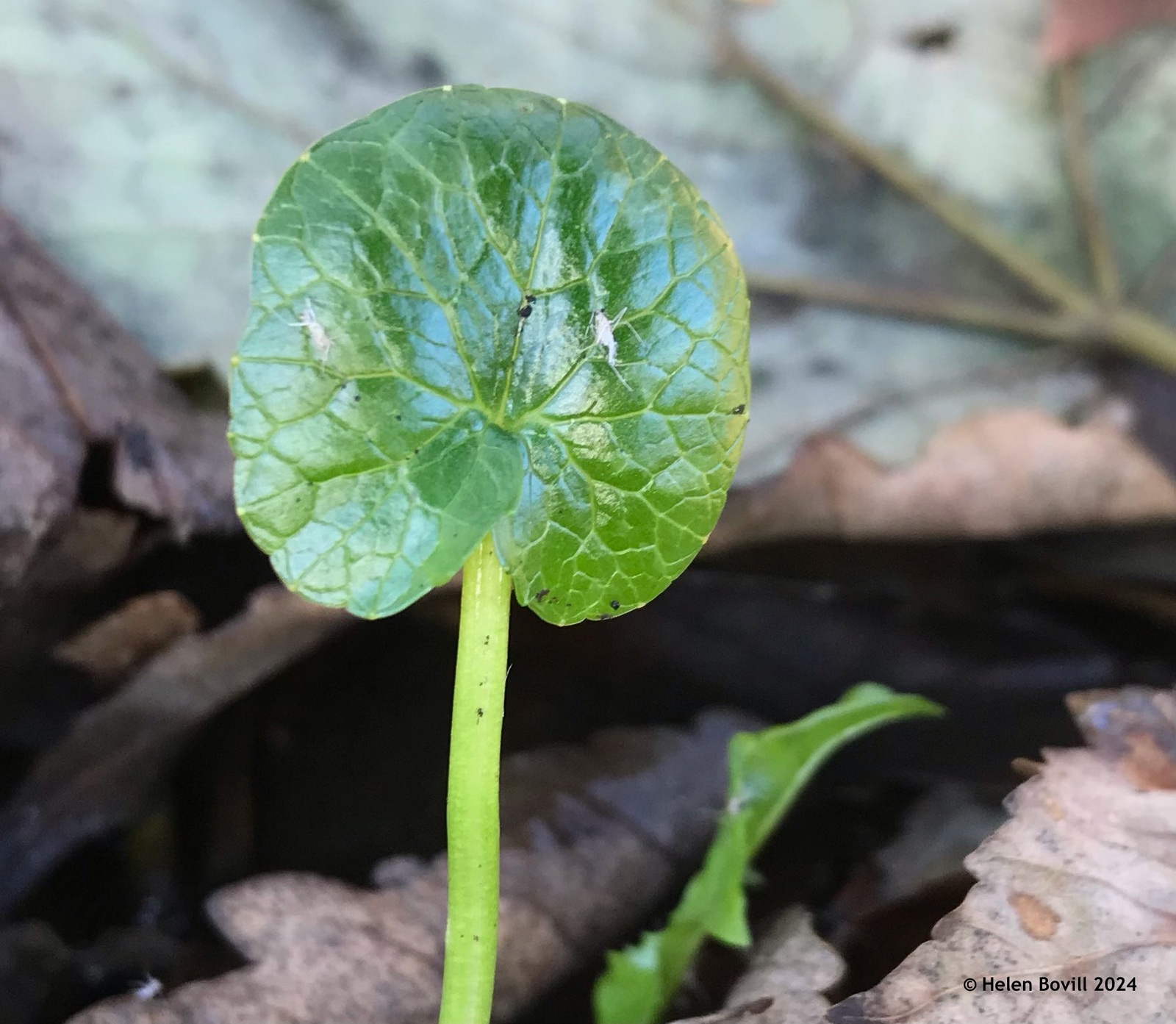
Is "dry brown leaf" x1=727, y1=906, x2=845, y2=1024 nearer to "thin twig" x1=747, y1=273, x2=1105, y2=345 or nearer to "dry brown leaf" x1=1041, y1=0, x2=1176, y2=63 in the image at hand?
"thin twig" x1=747, y1=273, x2=1105, y2=345

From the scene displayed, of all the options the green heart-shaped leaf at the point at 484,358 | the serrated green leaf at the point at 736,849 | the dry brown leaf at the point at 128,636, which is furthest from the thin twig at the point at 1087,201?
the dry brown leaf at the point at 128,636

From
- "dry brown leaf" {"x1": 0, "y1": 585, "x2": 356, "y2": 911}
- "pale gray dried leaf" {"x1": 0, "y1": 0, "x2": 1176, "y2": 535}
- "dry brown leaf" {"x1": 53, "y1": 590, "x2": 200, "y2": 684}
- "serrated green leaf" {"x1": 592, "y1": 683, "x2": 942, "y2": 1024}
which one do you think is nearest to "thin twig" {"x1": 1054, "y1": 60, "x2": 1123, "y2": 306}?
"pale gray dried leaf" {"x1": 0, "y1": 0, "x2": 1176, "y2": 535}

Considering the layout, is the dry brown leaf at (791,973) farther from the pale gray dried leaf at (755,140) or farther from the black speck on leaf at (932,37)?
the black speck on leaf at (932,37)

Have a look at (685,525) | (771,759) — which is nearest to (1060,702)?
(771,759)

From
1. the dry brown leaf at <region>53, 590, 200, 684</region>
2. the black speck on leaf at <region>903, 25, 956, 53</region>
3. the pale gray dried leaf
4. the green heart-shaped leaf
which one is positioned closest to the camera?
the green heart-shaped leaf

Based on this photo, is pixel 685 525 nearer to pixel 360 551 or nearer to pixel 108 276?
pixel 360 551

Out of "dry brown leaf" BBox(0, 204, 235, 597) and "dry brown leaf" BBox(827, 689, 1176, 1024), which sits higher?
"dry brown leaf" BBox(0, 204, 235, 597)
